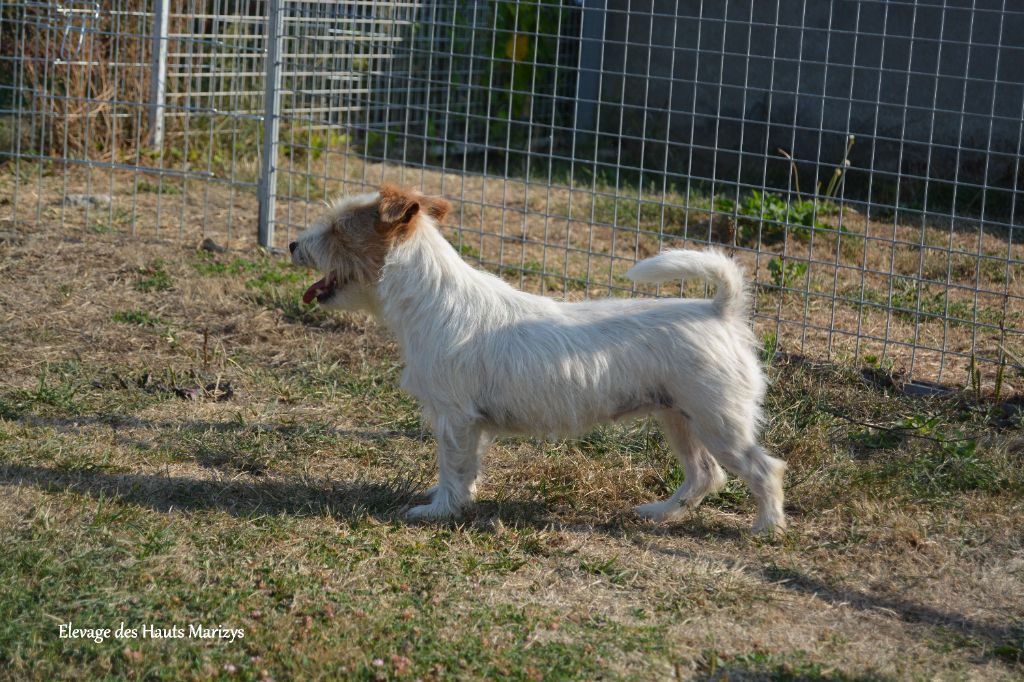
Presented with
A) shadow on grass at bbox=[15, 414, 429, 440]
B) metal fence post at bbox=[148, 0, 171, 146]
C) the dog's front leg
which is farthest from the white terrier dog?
metal fence post at bbox=[148, 0, 171, 146]

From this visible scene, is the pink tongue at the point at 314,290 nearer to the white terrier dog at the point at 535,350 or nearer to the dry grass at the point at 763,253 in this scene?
the white terrier dog at the point at 535,350

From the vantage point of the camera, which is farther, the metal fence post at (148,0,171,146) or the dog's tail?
the metal fence post at (148,0,171,146)

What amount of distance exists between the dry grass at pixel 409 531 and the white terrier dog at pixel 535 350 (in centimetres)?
37

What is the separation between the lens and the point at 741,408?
4.25m

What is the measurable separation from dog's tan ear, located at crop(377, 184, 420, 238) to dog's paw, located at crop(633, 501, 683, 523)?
1460 mm

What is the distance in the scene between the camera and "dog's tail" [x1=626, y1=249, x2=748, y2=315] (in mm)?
4148

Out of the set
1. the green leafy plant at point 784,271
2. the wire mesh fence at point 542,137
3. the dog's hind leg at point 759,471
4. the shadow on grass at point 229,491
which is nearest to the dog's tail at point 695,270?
the dog's hind leg at point 759,471

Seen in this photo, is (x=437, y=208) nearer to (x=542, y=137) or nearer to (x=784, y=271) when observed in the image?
(x=784, y=271)

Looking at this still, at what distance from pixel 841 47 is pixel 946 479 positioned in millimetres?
5829

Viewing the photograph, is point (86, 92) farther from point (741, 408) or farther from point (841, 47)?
point (741, 408)

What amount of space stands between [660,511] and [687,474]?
19 centimetres

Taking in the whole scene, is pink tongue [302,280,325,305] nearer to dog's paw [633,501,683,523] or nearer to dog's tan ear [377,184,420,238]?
dog's tan ear [377,184,420,238]

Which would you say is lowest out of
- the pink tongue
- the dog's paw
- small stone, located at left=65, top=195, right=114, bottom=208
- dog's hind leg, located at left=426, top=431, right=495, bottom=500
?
the dog's paw

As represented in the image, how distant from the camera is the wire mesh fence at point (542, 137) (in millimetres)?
7566
